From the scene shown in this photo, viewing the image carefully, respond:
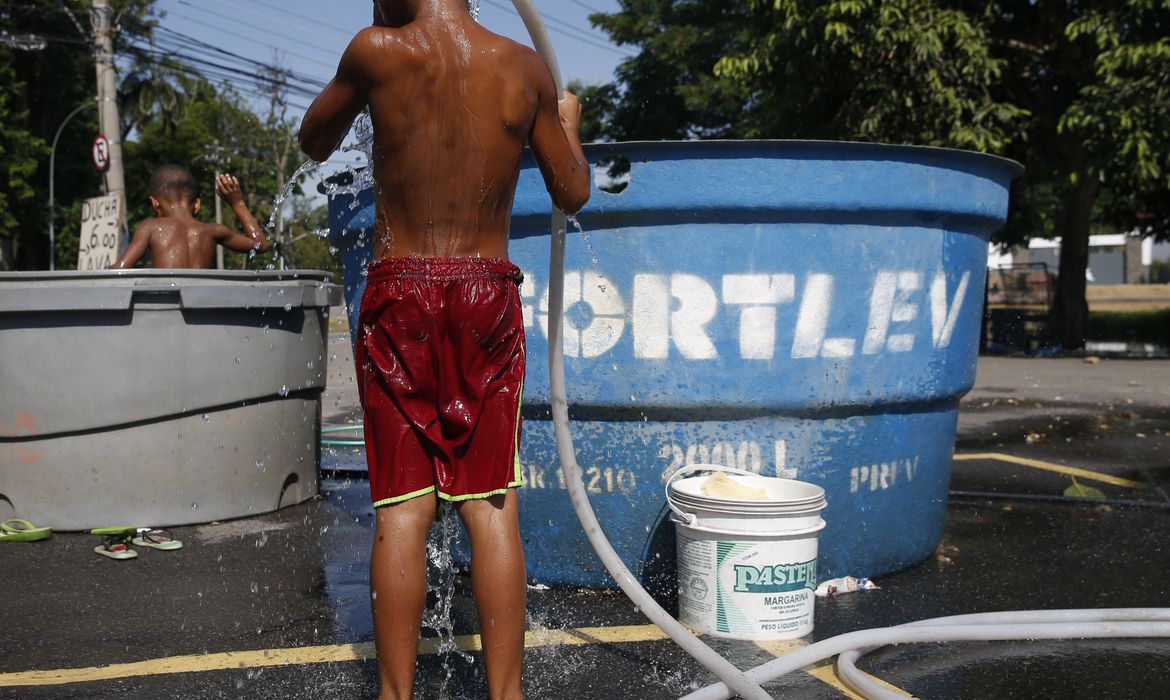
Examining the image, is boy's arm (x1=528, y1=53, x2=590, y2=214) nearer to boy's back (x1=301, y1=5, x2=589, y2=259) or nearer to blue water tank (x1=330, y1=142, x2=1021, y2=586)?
boy's back (x1=301, y1=5, x2=589, y2=259)

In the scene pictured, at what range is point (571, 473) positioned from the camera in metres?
3.09

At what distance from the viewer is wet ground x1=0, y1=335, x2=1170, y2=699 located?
292cm

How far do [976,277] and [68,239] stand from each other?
3669 cm

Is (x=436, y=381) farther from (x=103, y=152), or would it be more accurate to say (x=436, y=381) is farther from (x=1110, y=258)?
(x=1110, y=258)

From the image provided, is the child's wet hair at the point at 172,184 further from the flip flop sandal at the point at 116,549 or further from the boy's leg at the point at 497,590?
the boy's leg at the point at 497,590

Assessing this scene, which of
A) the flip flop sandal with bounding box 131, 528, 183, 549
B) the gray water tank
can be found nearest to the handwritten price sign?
the gray water tank

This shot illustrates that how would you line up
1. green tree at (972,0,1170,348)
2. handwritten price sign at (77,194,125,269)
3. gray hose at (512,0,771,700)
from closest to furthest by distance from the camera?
gray hose at (512,0,771,700) < handwritten price sign at (77,194,125,269) < green tree at (972,0,1170,348)

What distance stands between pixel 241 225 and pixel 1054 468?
4.93m

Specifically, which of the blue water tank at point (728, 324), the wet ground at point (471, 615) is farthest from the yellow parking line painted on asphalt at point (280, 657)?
the blue water tank at point (728, 324)

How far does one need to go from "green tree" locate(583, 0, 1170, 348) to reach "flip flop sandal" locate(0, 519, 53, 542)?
479 inches

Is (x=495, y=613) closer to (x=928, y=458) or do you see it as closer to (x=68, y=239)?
(x=928, y=458)

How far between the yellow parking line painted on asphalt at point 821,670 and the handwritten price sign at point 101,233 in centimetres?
800

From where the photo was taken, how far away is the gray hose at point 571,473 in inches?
107

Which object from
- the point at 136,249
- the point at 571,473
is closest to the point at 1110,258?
the point at 136,249
